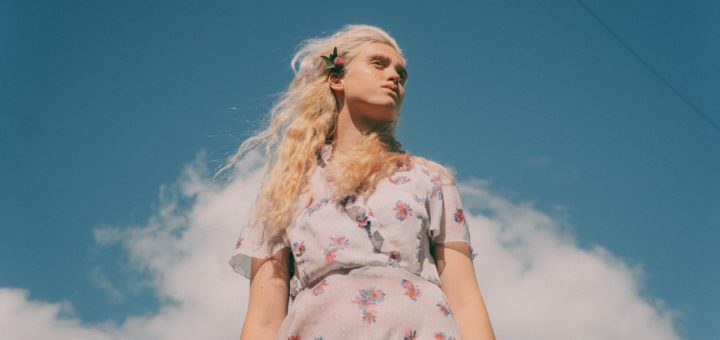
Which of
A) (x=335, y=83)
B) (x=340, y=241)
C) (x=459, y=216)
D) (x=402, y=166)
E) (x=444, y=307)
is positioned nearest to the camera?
(x=444, y=307)

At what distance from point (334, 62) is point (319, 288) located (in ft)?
4.20

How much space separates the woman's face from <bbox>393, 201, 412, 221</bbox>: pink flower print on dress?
55 centimetres

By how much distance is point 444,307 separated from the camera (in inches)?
89.1

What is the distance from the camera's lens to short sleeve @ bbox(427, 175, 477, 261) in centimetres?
254

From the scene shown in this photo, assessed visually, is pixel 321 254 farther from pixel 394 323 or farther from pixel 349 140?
pixel 349 140

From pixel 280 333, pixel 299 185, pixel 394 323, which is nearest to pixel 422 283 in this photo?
pixel 394 323

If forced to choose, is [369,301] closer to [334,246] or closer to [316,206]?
[334,246]

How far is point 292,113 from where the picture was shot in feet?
10.8

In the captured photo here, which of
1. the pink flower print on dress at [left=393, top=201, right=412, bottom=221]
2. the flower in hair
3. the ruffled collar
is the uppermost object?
the flower in hair

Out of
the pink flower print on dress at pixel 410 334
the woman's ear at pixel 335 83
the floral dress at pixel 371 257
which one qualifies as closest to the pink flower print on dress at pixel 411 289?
the floral dress at pixel 371 257

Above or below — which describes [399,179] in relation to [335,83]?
below

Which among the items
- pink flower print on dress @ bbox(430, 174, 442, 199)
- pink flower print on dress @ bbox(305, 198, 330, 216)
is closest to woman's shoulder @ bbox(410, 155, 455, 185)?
pink flower print on dress @ bbox(430, 174, 442, 199)

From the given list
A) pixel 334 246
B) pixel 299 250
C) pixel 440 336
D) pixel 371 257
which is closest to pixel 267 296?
pixel 299 250

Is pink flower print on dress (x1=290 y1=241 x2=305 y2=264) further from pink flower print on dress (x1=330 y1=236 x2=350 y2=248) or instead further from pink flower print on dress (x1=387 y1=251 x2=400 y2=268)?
pink flower print on dress (x1=387 y1=251 x2=400 y2=268)
